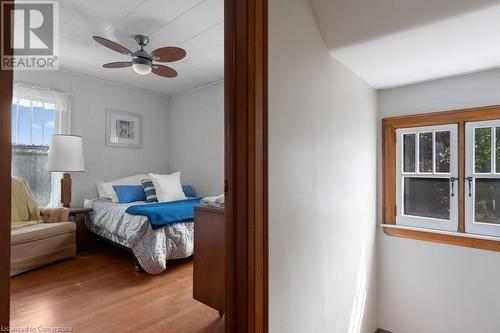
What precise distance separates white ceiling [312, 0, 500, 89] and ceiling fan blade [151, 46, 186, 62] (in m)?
1.52

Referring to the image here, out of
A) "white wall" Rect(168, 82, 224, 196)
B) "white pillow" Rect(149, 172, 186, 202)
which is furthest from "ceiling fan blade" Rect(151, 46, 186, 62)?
"white pillow" Rect(149, 172, 186, 202)

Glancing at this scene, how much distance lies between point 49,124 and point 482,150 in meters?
4.72

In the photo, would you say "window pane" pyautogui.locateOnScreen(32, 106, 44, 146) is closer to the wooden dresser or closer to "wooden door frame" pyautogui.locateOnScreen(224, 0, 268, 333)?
the wooden dresser

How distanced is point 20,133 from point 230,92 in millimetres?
3557

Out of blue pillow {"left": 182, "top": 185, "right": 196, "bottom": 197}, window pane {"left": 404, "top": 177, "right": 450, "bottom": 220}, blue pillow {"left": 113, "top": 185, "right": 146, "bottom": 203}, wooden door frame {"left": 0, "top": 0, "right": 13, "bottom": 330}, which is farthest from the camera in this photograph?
blue pillow {"left": 182, "top": 185, "right": 196, "bottom": 197}

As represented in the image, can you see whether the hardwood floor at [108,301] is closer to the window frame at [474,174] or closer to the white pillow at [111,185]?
the white pillow at [111,185]

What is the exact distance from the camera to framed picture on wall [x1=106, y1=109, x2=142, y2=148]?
419 centimetres

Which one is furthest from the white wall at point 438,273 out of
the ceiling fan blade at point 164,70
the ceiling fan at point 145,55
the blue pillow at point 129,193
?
the blue pillow at point 129,193

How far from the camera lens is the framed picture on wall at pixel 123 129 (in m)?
4.19

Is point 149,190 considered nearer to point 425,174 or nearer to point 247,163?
point 247,163

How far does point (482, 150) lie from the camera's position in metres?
1.86

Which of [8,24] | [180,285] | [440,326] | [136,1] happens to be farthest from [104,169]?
[440,326]

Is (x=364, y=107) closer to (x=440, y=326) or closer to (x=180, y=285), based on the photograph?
(x=440, y=326)

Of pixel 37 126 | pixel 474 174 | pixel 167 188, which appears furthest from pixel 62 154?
pixel 474 174
